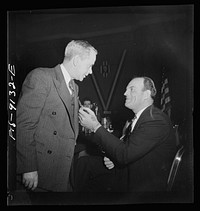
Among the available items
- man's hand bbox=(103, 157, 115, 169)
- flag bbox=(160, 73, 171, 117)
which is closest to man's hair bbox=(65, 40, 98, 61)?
flag bbox=(160, 73, 171, 117)

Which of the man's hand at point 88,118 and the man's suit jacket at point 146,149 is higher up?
the man's hand at point 88,118

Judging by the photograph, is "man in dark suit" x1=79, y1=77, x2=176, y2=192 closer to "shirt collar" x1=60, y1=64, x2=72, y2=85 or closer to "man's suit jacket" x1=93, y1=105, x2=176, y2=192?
"man's suit jacket" x1=93, y1=105, x2=176, y2=192

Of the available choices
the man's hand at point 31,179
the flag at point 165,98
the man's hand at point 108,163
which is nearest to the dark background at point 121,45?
the flag at point 165,98

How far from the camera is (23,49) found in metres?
2.30

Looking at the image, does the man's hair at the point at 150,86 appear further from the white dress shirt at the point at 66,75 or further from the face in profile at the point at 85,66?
the white dress shirt at the point at 66,75

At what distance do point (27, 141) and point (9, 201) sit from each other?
477 mm

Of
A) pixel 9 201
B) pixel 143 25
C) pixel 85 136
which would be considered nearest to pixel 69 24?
pixel 143 25

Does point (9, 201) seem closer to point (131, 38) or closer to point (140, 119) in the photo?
point (140, 119)

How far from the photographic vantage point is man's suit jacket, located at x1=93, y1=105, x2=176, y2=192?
2219mm

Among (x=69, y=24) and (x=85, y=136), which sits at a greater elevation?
(x=69, y=24)

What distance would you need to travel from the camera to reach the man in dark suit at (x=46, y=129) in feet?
7.30

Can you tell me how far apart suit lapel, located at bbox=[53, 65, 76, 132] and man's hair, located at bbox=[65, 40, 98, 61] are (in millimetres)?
128

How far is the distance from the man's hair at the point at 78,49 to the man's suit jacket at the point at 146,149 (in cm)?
57
